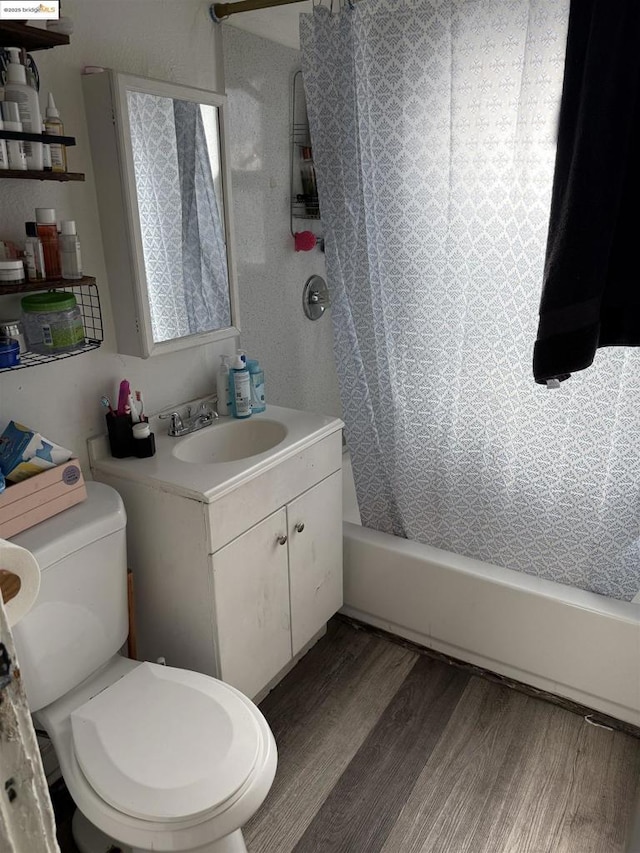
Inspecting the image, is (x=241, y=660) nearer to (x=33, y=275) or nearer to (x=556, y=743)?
(x=556, y=743)

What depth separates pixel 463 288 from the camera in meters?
1.81

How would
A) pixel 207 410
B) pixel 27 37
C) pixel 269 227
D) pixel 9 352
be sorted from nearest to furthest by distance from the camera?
pixel 27 37 → pixel 9 352 → pixel 207 410 → pixel 269 227

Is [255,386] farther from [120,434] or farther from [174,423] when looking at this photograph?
[120,434]

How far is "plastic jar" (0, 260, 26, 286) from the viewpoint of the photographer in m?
1.35

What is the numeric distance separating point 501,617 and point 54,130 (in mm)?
1782

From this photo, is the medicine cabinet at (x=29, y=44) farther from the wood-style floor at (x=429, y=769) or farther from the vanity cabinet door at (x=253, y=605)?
the wood-style floor at (x=429, y=769)

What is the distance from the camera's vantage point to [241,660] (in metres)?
1.81

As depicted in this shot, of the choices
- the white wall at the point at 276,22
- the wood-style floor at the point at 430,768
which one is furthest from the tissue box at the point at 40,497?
the white wall at the point at 276,22

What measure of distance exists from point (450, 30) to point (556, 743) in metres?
1.94

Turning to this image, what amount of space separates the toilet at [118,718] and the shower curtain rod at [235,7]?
1362 mm

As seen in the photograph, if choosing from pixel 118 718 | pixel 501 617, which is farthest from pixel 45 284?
pixel 501 617

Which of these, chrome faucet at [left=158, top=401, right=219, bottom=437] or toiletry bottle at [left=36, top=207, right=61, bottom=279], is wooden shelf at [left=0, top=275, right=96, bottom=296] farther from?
chrome faucet at [left=158, top=401, right=219, bottom=437]

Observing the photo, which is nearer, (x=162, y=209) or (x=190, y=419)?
(x=162, y=209)

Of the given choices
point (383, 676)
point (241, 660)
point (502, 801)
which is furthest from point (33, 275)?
point (502, 801)
